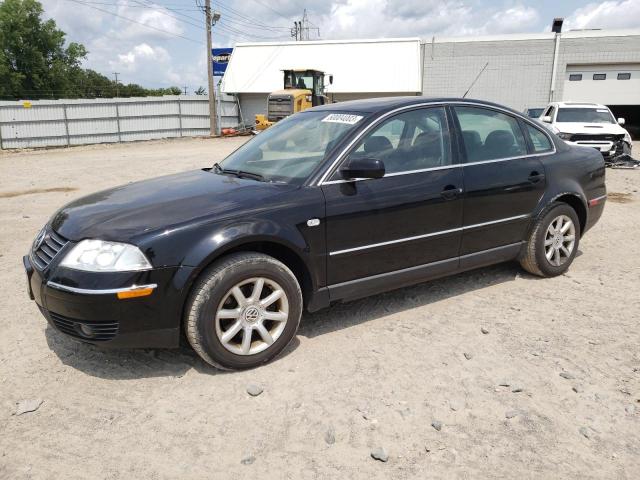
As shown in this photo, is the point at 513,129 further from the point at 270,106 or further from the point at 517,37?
the point at 517,37

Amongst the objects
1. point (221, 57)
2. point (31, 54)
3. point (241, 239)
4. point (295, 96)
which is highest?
point (31, 54)

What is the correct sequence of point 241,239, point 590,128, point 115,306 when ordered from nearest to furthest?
point 115,306 < point 241,239 < point 590,128

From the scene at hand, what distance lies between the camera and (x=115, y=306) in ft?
9.95

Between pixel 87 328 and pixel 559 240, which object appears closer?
pixel 87 328

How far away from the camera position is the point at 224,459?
261 cm

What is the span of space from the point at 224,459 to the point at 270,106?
22524 mm

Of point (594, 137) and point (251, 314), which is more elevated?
point (594, 137)

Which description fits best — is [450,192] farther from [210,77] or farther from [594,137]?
[210,77]

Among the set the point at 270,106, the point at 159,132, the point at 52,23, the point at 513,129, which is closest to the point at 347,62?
the point at 270,106

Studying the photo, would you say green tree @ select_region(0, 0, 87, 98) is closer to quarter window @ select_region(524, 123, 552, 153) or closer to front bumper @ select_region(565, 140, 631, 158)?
front bumper @ select_region(565, 140, 631, 158)

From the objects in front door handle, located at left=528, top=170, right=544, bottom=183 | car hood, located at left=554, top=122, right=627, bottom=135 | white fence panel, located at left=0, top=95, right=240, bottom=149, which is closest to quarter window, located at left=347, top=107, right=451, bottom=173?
front door handle, located at left=528, top=170, right=544, bottom=183

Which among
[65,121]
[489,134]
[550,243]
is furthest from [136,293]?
[65,121]

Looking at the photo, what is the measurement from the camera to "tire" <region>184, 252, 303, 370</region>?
10.5 ft

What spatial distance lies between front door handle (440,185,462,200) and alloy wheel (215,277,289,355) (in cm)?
153
